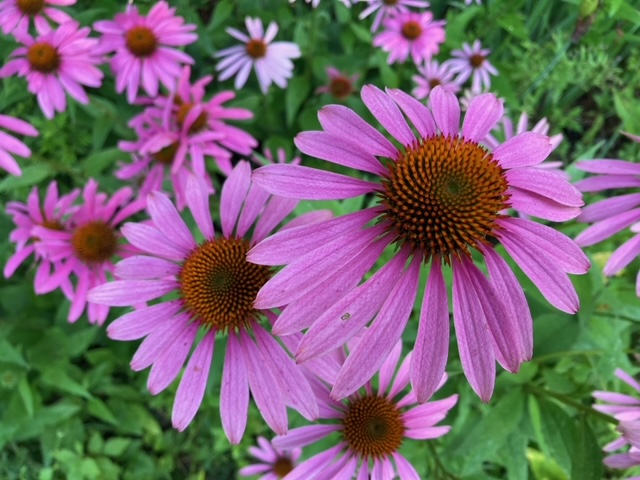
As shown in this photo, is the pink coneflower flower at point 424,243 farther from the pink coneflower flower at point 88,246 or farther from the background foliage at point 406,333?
the pink coneflower flower at point 88,246

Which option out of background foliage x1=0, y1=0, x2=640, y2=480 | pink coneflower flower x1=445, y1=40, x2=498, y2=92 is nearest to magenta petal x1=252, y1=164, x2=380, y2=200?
background foliage x1=0, y1=0, x2=640, y2=480

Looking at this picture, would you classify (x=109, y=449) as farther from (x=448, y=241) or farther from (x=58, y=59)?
(x=448, y=241)

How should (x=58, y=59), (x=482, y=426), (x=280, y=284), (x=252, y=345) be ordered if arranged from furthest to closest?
(x=58, y=59), (x=482, y=426), (x=252, y=345), (x=280, y=284)

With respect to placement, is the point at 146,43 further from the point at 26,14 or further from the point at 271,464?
the point at 271,464

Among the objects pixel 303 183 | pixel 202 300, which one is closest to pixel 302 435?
pixel 202 300

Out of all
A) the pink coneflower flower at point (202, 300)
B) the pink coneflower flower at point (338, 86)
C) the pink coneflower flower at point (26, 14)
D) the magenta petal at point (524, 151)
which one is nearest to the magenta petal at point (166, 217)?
the pink coneflower flower at point (202, 300)

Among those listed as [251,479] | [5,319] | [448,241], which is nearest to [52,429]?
[5,319]
